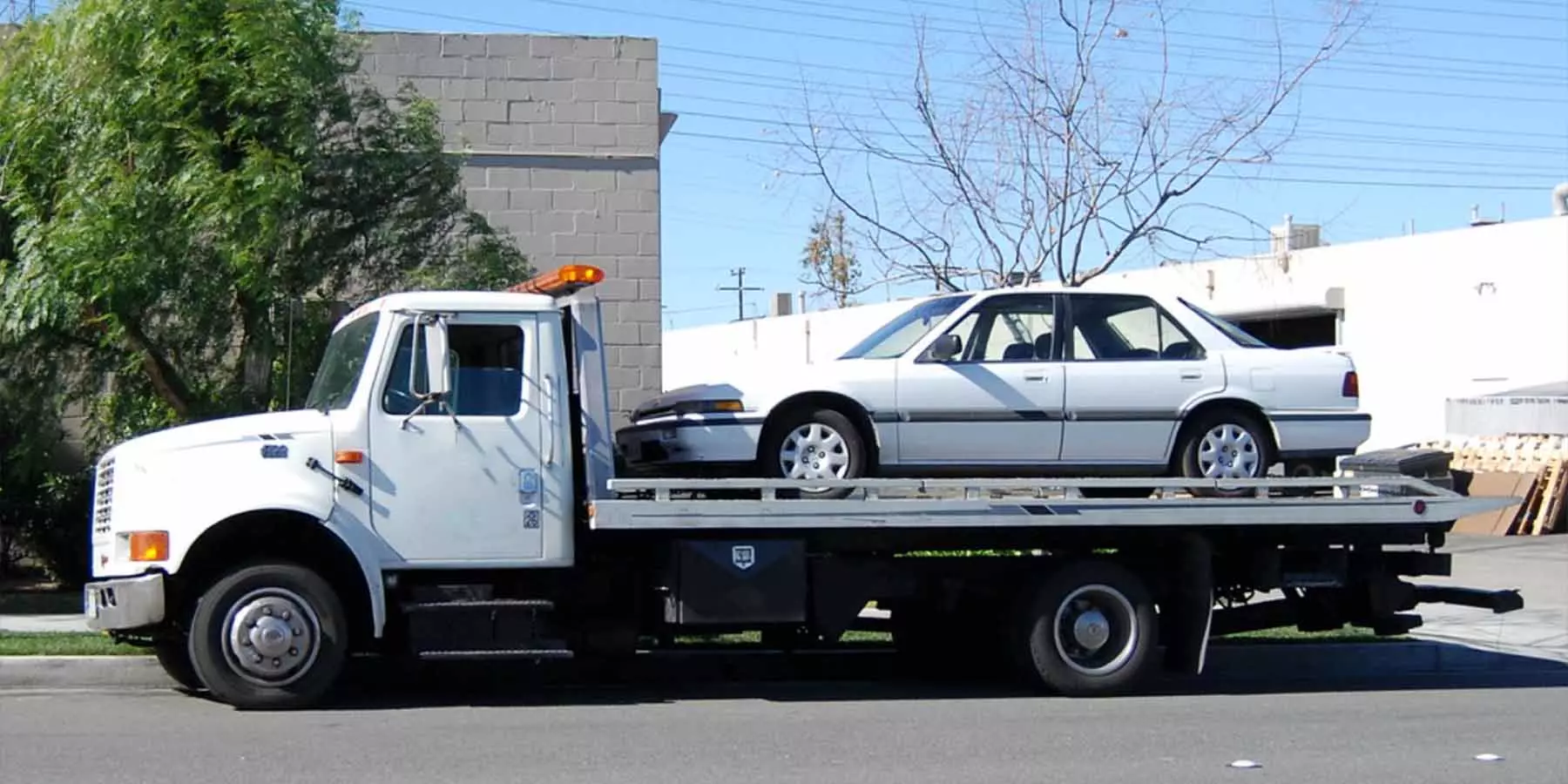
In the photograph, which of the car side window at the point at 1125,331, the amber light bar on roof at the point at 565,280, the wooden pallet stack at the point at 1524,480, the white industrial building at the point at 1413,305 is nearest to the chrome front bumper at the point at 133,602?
the amber light bar on roof at the point at 565,280

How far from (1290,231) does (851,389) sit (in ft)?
78.4

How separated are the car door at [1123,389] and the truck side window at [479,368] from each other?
3.51 metres

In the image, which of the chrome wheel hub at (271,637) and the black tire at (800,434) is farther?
the black tire at (800,434)

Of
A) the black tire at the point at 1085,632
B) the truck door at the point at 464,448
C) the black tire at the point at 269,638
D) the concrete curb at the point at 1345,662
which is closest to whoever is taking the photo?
the black tire at the point at 269,638

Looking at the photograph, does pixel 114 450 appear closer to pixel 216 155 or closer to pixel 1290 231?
pixel 216 155

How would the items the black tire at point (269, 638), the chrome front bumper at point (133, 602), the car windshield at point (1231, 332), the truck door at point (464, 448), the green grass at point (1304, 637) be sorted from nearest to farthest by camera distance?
1. the chrome front bumper at point (133, 602)
2. the black tire at point (269, 638)
3. the truck door at point (464, 448)
4. the car windshield at point (1231, 332)
5. the green grass at point (1304, 637)

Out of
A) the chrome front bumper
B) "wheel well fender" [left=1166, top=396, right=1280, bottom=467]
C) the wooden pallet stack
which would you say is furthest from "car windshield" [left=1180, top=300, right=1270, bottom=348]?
the wooden pallet stack

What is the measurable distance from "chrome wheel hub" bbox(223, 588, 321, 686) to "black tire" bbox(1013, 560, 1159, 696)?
4353 millimetres

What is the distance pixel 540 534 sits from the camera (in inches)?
424

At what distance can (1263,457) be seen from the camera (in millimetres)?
12062

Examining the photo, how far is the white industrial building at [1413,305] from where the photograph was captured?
1065 inches

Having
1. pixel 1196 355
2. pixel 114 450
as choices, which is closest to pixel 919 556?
pixel 1196 355

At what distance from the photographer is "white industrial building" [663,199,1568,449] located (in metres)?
27.1

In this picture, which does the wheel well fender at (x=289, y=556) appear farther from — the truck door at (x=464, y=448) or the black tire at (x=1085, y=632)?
the black tire at (x=1085, y=632)
